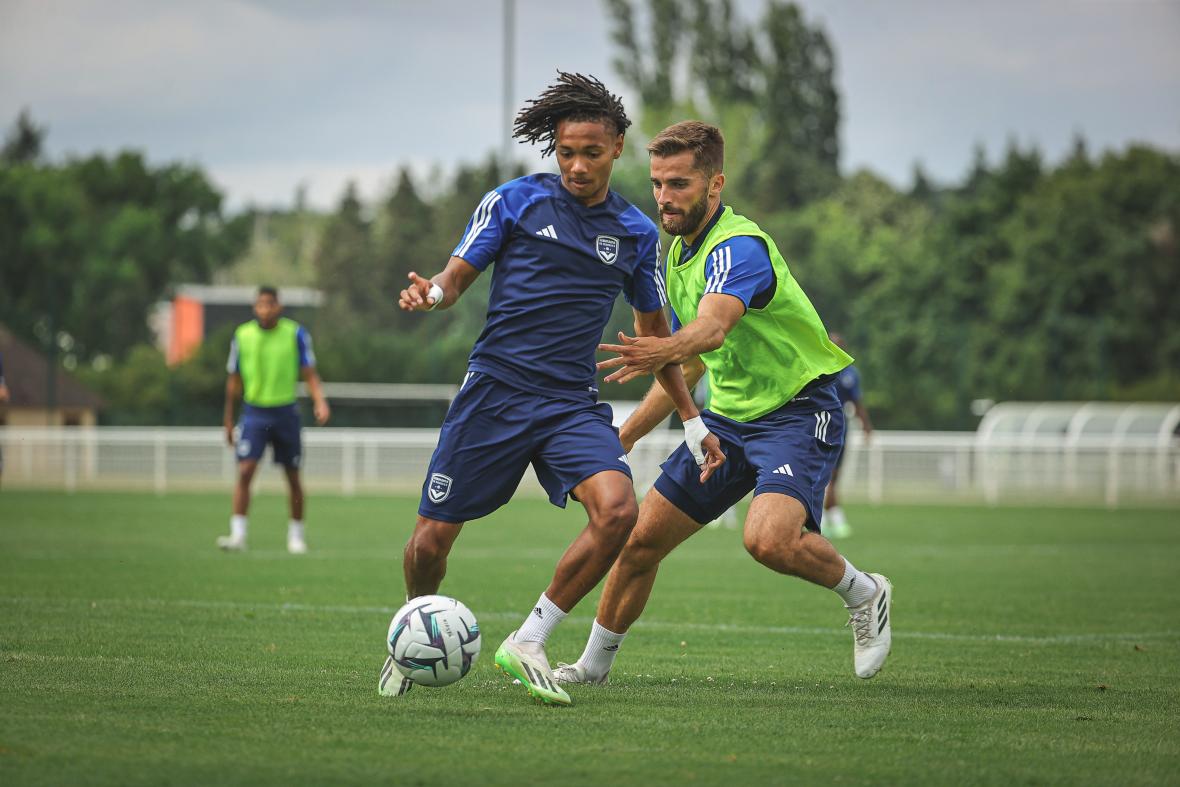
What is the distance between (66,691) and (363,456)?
78.9 ft

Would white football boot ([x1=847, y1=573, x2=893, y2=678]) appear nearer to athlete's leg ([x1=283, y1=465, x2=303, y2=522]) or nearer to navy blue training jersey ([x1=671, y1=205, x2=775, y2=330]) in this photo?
navy blue training jersey ([x1=671, y1=205, x2=775, y2=330])

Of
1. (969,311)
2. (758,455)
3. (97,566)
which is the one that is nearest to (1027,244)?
(969,311)

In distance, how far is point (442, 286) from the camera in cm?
605

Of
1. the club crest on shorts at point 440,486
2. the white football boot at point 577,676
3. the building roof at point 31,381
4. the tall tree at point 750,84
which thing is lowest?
the building roof at point 31,381

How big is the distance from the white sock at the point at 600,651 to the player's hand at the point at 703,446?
0.81 metres

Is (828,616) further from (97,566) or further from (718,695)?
(97,566)

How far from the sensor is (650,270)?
676cm

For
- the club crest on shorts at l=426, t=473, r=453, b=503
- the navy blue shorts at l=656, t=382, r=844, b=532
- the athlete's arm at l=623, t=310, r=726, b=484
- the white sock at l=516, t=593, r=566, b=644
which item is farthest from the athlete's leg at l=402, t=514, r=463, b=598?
the navy blue shorts at l=656, t=382, r=844, b=532

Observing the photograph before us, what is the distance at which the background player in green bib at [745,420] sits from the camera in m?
6.71

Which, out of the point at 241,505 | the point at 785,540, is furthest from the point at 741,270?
the point at 241,505

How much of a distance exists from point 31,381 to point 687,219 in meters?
33.4

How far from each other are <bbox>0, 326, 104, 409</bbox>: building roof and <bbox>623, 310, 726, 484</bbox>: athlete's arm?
31630 mm

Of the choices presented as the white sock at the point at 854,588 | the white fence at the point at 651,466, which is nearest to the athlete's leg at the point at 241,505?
the white sock at the point at 854,588

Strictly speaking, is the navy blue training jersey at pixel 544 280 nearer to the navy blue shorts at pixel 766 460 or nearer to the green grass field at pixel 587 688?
the navy blue shorts at pixel 766 460
